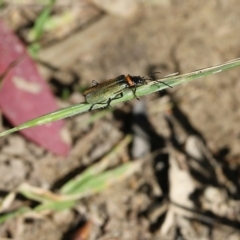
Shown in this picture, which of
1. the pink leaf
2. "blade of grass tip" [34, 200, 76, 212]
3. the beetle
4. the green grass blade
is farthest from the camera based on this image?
the pink leaf

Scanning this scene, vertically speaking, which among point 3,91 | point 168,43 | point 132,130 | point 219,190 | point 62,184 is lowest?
point 219,190

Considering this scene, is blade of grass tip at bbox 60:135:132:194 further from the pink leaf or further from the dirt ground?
the pink leaf

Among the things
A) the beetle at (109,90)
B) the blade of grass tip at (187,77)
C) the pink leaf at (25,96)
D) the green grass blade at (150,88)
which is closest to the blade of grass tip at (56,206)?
the pink leaf at (25,96)

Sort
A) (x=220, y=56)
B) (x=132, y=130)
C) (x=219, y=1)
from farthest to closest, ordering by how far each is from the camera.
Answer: (x=219, y=1) < (x=220, y=56) < (x=132, y=130)

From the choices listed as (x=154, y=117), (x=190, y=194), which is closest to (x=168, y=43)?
(x=154, y=117)

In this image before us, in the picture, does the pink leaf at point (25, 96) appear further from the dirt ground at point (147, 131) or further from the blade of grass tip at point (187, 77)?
the blade of grass tip at point (187, 77)

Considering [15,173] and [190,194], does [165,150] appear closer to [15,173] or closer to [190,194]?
[190,194]

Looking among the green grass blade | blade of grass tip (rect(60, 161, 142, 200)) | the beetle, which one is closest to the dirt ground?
blade of grass tip (rect(60, 161, 142, 200))
